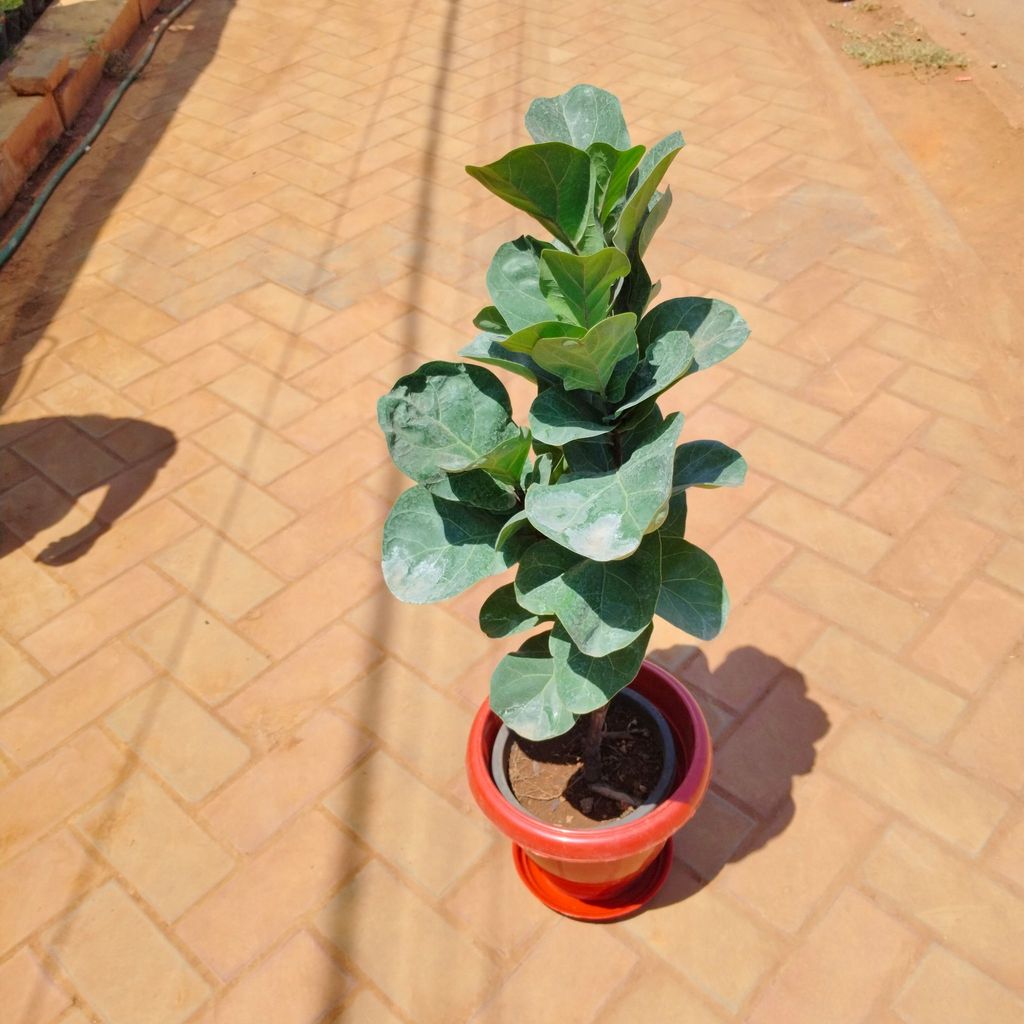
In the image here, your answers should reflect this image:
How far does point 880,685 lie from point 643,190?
186cm

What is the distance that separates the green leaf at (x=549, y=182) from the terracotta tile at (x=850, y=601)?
1794 mm

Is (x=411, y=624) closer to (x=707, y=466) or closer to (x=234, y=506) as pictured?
(x=234, y=506)

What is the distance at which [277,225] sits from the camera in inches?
200

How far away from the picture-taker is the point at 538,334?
5.59ft

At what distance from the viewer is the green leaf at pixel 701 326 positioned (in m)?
1.77

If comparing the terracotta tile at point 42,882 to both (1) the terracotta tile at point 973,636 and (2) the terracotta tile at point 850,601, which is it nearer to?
(2) the terracotta tile at point 850,601

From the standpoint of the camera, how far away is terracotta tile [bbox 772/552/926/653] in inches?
122

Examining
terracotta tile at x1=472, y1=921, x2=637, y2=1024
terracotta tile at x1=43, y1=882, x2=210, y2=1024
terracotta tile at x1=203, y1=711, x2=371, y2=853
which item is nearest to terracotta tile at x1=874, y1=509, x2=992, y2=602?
terracotta tile at x1=472, y1=921, x2=637, y2=1024

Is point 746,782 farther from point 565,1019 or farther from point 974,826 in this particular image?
point 565,1019

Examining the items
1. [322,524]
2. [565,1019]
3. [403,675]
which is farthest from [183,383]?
[565,1019]

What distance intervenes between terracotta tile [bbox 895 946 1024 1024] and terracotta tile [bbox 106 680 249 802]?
1.72 m

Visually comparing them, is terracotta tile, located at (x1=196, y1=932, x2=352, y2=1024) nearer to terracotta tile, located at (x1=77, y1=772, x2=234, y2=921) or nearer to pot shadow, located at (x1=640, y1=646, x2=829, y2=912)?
terracotta tile, located at (x1=77, y1=772, x2=234, y2=921)

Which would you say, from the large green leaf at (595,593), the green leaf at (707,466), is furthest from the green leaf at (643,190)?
the large green leaf at (595,593)

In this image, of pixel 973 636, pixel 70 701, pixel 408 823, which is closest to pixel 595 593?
pixel 408 823
